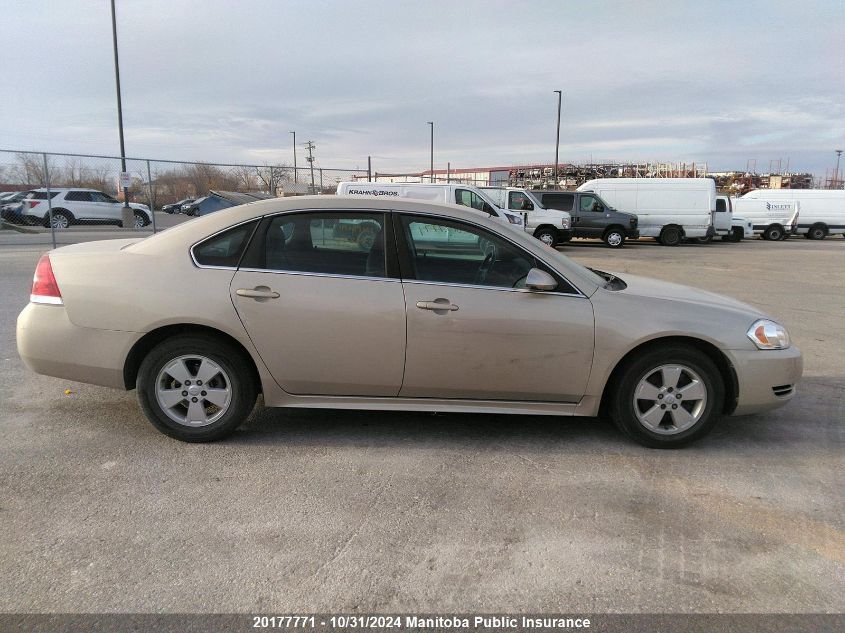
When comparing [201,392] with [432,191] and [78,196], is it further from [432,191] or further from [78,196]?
[78,196]

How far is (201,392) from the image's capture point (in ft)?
12.1

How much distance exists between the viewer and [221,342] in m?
3.68

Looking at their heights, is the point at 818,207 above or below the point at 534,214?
above

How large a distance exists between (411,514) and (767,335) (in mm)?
2531

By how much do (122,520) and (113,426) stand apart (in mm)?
1321

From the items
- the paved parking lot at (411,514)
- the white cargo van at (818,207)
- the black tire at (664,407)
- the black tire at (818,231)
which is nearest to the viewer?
the paved parking lot at (411,514)

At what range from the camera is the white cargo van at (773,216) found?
29.1 metres

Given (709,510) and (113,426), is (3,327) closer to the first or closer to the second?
(113,426)

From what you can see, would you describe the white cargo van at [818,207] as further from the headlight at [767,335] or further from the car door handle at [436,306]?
the car door handle at [436,306]

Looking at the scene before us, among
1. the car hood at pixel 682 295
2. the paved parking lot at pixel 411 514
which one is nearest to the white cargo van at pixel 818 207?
the car hood at pixel 682 295

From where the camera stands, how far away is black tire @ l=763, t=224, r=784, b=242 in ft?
95.6

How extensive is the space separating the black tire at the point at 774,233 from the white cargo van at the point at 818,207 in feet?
5.13

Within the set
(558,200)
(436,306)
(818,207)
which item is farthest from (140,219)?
(818,207)

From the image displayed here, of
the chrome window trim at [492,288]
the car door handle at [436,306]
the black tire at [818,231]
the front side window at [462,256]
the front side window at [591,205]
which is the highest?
the front side window at [591,205]
